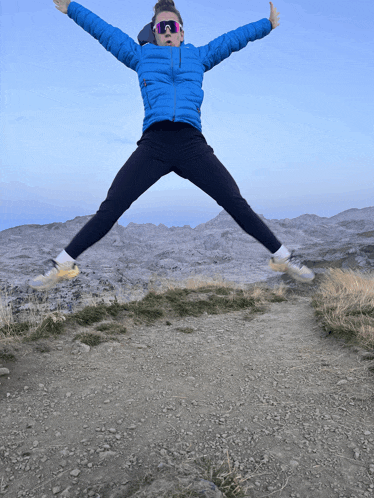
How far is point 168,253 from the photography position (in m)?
19.4

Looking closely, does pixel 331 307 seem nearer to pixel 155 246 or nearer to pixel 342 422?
pixel 342 422

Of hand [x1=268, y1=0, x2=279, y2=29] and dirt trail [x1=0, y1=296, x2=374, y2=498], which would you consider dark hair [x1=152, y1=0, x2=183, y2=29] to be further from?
dirt trail [x1=0, y1=296, x2=374, y2=498]

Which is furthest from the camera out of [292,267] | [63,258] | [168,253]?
[168,253]

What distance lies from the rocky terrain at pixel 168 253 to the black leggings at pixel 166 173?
17.5 ft

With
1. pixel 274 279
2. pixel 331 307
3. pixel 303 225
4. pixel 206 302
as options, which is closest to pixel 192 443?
pixel 331 307

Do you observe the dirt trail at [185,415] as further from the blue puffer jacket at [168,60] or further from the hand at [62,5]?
the hand at [62,5]

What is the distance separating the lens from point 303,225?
2558 centimetres

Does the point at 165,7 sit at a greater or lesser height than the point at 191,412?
greater

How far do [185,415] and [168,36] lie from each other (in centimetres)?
376

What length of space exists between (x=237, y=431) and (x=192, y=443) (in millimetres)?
442

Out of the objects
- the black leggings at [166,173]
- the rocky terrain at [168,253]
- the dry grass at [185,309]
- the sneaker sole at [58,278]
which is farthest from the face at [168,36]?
the rocky terrain at [168,253]

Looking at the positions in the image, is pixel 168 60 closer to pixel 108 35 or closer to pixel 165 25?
pixel 165 25

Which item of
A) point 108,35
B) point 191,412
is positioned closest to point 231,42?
point 108,35

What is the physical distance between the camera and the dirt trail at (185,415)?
2.58 metres
